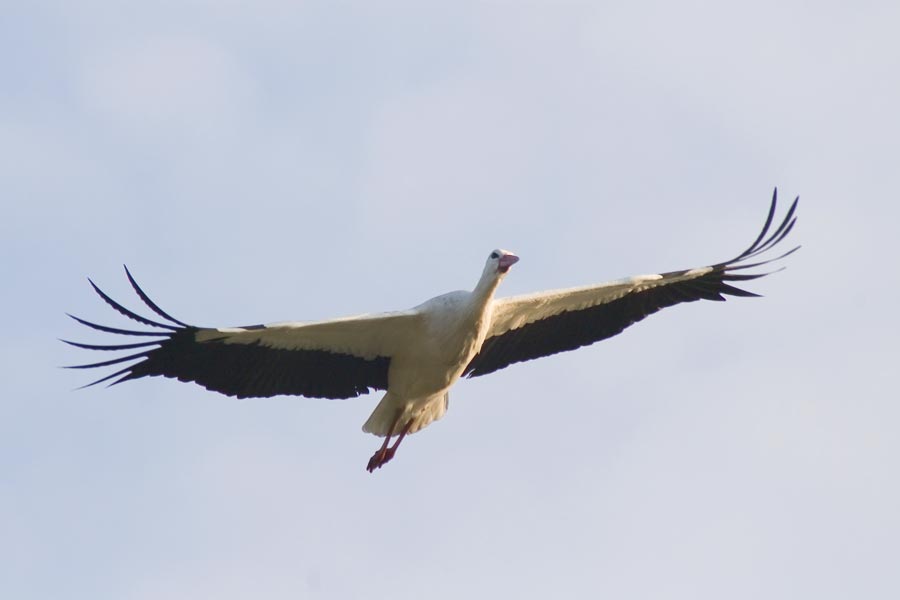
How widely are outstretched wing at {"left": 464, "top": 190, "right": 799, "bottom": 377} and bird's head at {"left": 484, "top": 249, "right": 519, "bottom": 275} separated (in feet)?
2.44

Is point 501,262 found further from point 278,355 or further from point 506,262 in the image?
→ point 278,355

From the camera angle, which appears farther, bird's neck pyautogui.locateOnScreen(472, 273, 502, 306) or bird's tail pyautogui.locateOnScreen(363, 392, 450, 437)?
bird's tail pyautogui.locateOnScreen(363, 392, 450, 437)

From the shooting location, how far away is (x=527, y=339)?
50.9 ft

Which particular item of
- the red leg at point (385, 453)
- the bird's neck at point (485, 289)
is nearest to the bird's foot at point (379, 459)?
the red leg at point (385, 453)

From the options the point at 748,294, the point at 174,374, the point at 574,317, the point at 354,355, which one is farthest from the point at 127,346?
the point at 748,294

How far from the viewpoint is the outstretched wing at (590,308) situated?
594 inches

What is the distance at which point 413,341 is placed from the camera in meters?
14.4

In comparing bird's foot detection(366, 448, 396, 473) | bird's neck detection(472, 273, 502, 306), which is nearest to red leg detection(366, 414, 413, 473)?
bird's foot detection(366, 448, 396, 473)

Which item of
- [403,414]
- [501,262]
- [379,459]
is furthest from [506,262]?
[379,459]

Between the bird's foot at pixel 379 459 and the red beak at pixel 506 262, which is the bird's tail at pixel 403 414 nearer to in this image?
the bird's foot at pixel 379 459

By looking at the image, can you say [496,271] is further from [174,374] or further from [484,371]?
[174,374]

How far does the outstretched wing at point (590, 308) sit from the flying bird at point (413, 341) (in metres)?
0.01

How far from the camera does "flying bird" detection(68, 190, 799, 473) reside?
13906 mm

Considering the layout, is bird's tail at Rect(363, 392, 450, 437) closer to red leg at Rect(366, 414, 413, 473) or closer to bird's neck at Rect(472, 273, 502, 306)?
red leg at Rect(366, 414, 413, 473)
